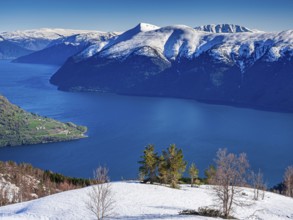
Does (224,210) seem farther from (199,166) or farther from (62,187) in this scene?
(199,166)

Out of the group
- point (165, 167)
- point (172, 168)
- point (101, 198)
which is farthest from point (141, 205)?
point (172, 168)

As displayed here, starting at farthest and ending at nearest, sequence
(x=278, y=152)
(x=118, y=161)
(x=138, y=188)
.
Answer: (x=278, y=152)
(x=118, y=161)
(x=138, y=188)

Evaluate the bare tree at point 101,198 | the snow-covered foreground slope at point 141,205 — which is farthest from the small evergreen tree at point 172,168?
the bare tree at point 101,198

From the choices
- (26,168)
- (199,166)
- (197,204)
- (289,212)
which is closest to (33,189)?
(26,168)

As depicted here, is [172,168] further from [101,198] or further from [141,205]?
[101,198]

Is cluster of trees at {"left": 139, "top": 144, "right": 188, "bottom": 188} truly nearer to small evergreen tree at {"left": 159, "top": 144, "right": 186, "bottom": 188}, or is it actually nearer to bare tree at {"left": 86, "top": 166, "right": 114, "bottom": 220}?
small evergreen tree at {"left": 159, "top": 144, "right": 186, "bottom": 188}

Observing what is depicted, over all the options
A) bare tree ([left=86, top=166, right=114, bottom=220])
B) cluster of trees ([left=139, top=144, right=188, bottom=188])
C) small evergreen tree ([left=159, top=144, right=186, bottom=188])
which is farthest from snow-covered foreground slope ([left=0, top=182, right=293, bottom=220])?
cluster of trees ([left=139, top=144, right=188, bottom=188])
